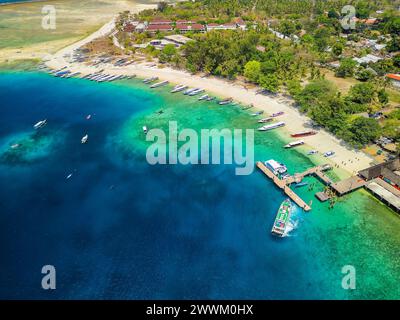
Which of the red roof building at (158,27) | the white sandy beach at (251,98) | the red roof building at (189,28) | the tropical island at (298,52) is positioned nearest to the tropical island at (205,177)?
the white sandy beach at (251,98)

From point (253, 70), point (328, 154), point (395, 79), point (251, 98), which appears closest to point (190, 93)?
point (251, 98)

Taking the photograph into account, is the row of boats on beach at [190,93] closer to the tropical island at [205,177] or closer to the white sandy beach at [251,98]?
the tropical island at [205,177]

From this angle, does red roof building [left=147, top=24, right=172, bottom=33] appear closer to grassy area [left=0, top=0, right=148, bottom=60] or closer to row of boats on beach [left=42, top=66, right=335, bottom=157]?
grassy area [left=0, top=0, right=148, bottom=60]

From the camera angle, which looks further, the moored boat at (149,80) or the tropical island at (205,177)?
the moored boat at (149,80)

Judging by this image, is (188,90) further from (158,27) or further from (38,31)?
(38,31)

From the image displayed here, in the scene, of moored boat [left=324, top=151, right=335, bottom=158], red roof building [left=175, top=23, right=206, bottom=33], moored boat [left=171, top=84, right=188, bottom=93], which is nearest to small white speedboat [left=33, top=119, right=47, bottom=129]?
moored boat [left=171, top=84, right=188, bottom=93]
